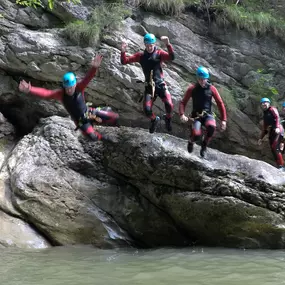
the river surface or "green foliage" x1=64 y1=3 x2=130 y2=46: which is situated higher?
"green foliage" x1=64 y1=3 x2=130 y2=46

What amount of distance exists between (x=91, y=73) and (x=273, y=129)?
5026 mm

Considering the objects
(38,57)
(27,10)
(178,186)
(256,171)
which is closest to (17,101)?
(38,57)

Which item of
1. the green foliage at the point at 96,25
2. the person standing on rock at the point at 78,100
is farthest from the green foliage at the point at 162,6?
the person standing on rock at the point at 78,100

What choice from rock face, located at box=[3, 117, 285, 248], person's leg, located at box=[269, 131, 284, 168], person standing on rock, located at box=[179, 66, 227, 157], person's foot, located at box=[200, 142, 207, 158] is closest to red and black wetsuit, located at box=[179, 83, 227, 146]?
person standing on rock, located at box=[179, 66, 227, 157]

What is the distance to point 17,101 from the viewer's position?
10.7 metres

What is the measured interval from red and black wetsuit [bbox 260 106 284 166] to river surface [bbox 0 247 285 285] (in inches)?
127

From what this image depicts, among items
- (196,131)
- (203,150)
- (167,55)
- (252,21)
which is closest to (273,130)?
(203,150)

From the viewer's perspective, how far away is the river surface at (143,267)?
Answer: 4.73 metres

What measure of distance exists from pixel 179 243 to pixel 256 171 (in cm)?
233

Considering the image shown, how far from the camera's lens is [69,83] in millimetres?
7270

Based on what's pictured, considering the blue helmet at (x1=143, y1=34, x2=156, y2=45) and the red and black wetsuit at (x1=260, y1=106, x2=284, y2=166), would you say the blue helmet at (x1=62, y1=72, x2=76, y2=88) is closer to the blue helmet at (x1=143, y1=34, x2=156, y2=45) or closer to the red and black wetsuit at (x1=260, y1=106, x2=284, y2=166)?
the blue helmet at (x1=143, y1=34, x2=156, y2=45)

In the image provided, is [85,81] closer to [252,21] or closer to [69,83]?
[69,83]

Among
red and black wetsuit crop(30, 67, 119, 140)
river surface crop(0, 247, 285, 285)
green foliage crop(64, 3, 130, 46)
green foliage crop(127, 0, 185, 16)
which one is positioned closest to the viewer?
river surface crop(0, 247, 285, 285)

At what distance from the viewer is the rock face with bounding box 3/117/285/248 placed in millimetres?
7461
